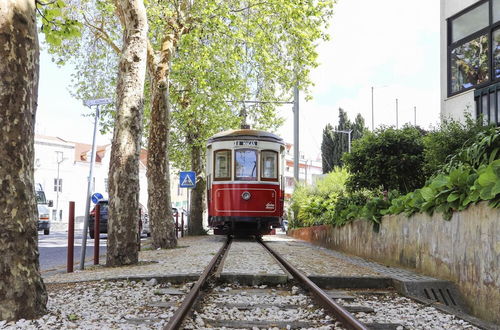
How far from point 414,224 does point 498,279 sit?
8.21 feet

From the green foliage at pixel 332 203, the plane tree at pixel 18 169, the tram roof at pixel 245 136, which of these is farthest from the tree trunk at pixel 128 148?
the tram roof at pixel 245 136

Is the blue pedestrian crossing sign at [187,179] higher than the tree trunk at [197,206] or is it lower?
higher

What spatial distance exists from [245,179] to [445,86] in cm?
591

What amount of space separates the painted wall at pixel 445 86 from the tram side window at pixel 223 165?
19.3 ft

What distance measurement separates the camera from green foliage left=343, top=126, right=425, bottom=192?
11.8 m

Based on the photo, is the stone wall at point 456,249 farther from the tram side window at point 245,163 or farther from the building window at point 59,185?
the building window at point 59,185

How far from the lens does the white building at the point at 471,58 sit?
12.8 metres

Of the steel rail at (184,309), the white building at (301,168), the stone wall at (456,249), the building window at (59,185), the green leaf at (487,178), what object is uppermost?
the white building at (301,168)

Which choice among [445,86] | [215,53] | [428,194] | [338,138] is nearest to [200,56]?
[215,53]

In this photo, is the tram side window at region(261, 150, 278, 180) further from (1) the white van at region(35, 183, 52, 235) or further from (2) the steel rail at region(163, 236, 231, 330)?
(1) the white van at region(35, 183, 52, 235)

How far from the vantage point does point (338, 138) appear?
2301 inches

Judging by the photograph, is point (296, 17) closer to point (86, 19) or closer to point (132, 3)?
point (132, 3)

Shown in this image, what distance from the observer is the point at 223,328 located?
4.36 meters

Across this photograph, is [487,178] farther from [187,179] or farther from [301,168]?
[301,168]
